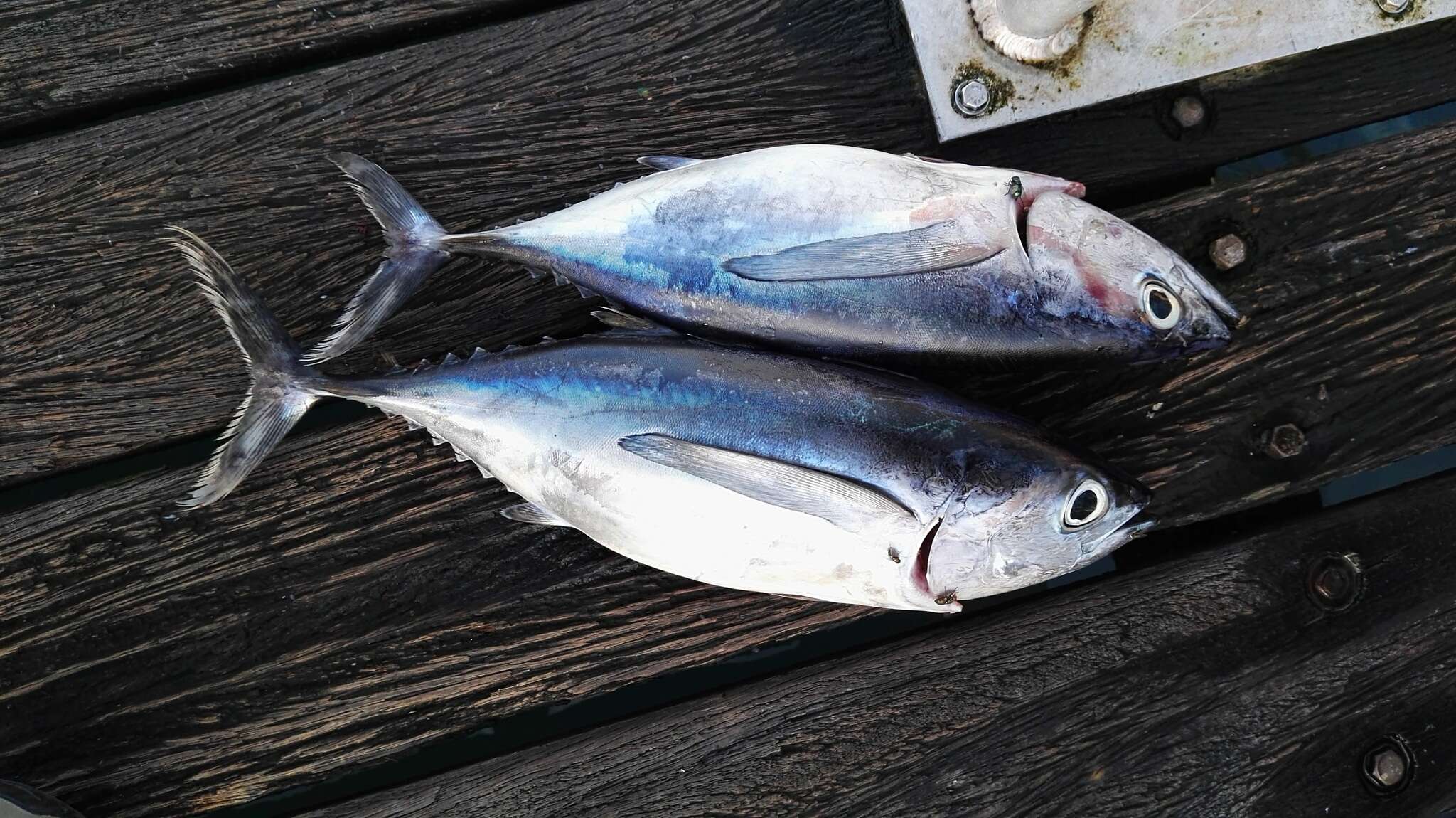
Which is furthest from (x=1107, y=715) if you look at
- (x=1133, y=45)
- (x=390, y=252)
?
(x=390, y=252)

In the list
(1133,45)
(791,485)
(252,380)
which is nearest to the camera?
(791,485)

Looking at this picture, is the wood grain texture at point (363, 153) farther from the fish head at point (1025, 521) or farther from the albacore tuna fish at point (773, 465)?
the fish head at point (1025, 521)

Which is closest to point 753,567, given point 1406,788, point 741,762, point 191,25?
point 741,762

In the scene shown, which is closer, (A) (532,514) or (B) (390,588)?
(A) (532,514)

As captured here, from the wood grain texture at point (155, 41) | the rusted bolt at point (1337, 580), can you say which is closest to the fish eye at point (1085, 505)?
the rusted bolt at point (1337, 580)

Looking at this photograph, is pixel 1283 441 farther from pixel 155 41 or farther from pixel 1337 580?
pixel 155 41

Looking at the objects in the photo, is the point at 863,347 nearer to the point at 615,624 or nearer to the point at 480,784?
the point at 615,624

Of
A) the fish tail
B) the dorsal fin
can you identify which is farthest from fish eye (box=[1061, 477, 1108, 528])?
the fish tail
